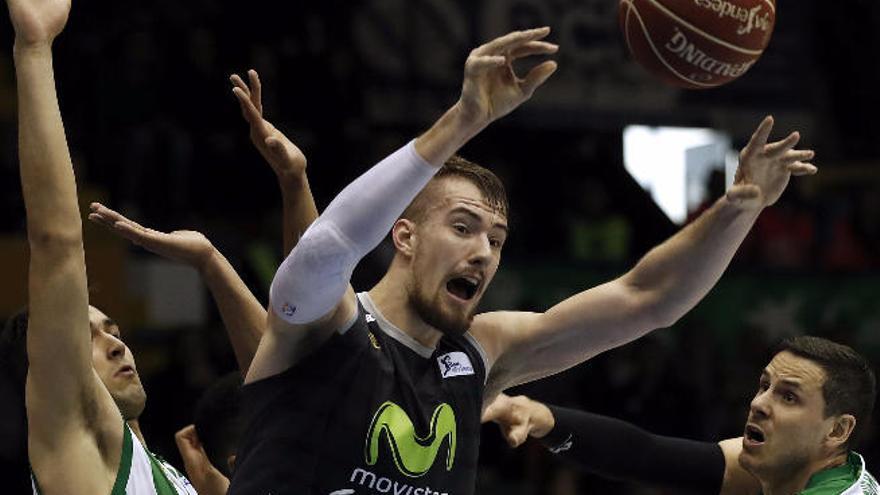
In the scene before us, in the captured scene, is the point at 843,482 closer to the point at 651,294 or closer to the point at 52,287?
the point at 651,294

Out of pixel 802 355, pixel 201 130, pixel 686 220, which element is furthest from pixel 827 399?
pixel 686 220

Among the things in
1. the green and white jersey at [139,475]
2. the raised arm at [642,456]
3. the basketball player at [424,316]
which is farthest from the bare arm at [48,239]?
the raised arm at [642,456]

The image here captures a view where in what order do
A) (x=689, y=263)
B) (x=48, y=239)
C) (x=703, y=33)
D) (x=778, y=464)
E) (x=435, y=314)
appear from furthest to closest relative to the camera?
(x=778, y=464) < (x=703, y=33) < (x=689, y=263) < (x=435, y=314) < (x=48, y=239)

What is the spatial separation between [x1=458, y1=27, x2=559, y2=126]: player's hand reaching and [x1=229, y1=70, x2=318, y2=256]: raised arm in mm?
925

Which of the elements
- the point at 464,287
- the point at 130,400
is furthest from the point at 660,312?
the point at 130,400

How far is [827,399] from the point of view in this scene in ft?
16.9

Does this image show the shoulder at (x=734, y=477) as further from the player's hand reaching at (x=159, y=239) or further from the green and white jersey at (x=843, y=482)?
the player's hand reaching at (x=159, y=239)

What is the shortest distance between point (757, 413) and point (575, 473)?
16.7 feet

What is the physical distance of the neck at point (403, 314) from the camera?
4496 millimetres

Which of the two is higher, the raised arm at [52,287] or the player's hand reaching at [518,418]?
the raised arm at [52,287]

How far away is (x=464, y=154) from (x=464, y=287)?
7762mm

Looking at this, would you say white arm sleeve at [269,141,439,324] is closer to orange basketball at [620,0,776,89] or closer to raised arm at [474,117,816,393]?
raised arm at [474,117,816,393]

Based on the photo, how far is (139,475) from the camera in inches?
182

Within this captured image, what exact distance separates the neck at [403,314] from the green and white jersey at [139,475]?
815 millimetres
